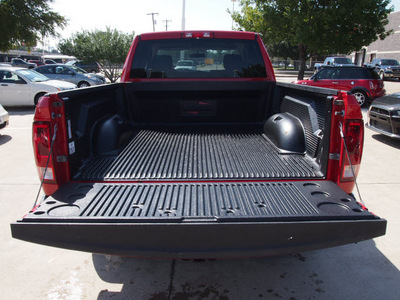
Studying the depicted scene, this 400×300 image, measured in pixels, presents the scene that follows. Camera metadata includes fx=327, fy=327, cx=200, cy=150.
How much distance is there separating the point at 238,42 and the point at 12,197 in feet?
12.7

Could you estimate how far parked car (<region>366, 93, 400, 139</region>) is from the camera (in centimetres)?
748

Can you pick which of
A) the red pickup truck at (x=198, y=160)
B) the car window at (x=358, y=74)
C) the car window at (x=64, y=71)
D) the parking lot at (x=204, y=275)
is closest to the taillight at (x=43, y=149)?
the red pickup truck at (x=198, y=160)

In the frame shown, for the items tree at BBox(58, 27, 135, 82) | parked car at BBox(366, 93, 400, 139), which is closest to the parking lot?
parked car at BBox(366, 93, 400, 139)

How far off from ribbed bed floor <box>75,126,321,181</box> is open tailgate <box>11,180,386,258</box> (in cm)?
55

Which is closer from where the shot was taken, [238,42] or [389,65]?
[238,42]

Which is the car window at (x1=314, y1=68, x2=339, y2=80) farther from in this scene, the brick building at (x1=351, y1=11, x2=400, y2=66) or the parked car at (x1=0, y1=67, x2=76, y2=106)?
the brick building at (x1=351, y1=11, x2=400, y2=66)

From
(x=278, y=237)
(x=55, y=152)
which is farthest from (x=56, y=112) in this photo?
(x=278, y=237)

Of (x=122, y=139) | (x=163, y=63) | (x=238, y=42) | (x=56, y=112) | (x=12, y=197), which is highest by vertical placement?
(x=238, y=42)

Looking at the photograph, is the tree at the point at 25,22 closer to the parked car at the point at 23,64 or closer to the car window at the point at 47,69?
the car window at the point at 47,69

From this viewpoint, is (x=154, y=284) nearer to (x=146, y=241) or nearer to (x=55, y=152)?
(x=146, y=241)

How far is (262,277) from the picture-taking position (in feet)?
9.87

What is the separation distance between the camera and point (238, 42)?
440cm

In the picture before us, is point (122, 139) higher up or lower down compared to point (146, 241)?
higher up

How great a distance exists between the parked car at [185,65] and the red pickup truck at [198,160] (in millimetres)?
56
